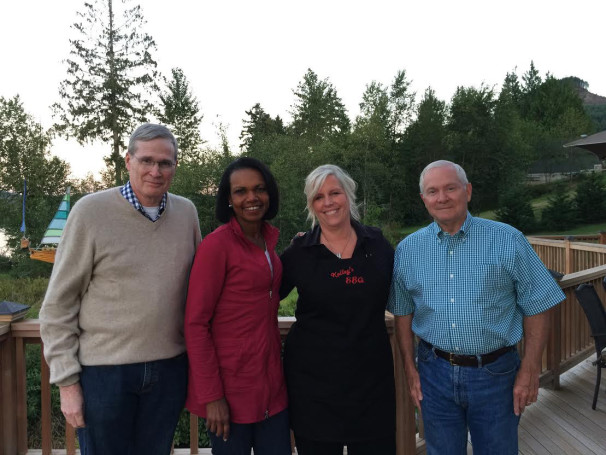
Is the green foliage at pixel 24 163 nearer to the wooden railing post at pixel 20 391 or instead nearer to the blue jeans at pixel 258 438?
the wooden railing post at pixel 20 391

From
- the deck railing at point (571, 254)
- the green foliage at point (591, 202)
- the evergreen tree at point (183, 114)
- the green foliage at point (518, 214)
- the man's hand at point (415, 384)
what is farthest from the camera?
the evergreen tree at point (183, 114)

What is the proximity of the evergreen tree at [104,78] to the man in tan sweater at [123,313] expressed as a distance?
23825 mm

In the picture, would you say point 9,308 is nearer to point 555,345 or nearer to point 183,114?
point 555,345

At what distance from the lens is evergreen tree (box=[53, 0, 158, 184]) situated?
2406 centimetres

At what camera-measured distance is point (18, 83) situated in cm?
2588

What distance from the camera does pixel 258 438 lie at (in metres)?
1.82

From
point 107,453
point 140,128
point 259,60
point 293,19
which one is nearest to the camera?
point 107,453

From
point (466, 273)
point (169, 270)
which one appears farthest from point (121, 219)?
point (466, 273)

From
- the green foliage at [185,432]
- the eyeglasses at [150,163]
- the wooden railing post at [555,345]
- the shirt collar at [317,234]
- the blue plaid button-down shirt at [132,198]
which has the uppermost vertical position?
the eyeglasses at [150,163]

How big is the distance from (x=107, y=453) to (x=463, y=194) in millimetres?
1646

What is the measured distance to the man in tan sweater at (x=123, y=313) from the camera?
1670 millimetres

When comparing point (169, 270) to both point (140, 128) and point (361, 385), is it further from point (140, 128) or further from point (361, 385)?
point (361, 385)

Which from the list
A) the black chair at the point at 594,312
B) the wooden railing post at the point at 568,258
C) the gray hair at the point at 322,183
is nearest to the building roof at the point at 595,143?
the wooden railing post at the point at 568,258

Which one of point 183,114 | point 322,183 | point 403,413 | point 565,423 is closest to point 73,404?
point 322,183
